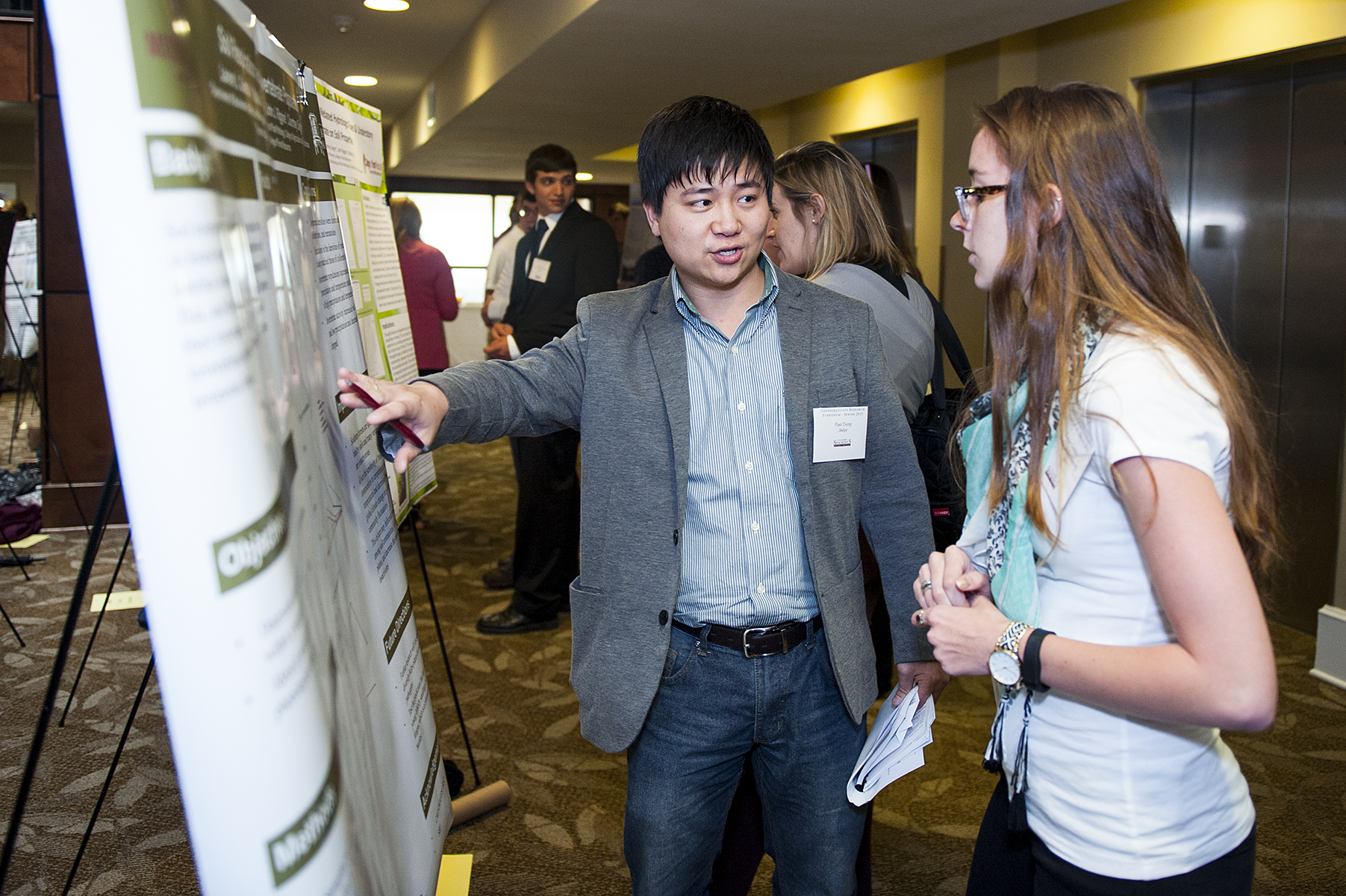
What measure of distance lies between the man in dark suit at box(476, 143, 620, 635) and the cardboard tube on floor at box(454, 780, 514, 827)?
1342 mm

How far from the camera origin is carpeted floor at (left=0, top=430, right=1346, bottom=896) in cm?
237

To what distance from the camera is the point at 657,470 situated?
1.47 metres

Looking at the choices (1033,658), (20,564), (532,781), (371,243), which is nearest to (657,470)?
(1033,658)

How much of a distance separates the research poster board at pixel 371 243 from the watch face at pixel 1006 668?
128 centimetres

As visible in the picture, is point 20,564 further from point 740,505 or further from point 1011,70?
point 1011,70

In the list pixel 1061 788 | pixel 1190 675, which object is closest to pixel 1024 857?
pixel 1061 788

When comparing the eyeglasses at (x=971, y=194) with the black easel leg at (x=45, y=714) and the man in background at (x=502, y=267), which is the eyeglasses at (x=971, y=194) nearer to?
the black easel leg at (x=45, y=714)

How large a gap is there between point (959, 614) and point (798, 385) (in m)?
0.50

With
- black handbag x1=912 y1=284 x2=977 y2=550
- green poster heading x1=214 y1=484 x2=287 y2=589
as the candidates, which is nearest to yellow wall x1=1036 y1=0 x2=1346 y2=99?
black handbag x1=912 y1=284 x2=977 y2=550

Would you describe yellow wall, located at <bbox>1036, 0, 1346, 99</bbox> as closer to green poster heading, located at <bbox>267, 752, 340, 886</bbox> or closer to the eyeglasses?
the eyeglasses

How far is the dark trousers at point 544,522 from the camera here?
3939mm

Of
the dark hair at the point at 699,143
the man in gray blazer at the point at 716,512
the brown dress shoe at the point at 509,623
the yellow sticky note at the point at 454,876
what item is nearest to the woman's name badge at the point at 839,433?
the man in gray blazer at the point at 716,512

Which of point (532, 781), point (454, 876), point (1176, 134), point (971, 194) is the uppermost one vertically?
point (1176, 134)

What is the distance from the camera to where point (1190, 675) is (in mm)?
904
